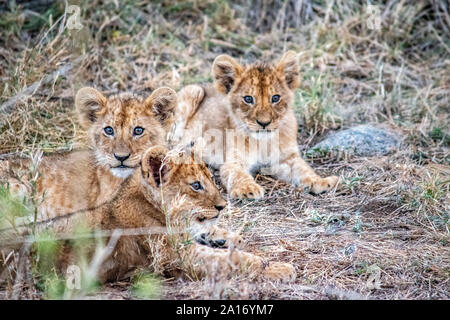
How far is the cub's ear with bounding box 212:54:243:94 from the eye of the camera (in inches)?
261

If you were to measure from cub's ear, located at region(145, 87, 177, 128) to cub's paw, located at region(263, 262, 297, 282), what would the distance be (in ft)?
5.91

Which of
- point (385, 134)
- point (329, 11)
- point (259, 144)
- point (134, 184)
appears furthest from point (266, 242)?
point (329, 11)

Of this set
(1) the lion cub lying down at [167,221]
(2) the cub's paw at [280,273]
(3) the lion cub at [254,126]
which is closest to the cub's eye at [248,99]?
(3) the lion cub at [254,126]

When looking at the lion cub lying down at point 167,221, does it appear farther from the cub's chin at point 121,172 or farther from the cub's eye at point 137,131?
the cub's eye at point 137,131

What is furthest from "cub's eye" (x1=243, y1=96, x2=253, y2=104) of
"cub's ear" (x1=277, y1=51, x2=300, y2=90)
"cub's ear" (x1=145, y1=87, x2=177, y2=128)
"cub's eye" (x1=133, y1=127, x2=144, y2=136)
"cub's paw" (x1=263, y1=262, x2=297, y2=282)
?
"cub's paw" (x1=263, y1=262, x2=297, y2=282)

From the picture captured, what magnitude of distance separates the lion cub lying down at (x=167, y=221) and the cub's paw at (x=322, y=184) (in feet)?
5.92

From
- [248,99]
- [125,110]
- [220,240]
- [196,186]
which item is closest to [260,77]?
[248,99]

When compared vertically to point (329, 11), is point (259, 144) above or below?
below

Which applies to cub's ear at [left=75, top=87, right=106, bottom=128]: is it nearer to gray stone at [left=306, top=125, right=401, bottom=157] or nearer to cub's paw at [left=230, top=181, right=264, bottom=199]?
cub's paw at [left=230, top=181, right=264, bottom=199]

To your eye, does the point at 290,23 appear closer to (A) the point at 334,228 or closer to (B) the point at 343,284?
(A) the point at 334,228

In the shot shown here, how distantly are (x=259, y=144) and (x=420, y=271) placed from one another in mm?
2593
